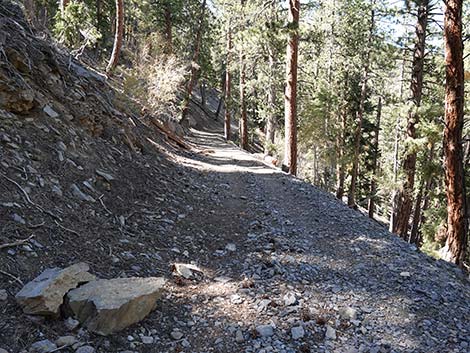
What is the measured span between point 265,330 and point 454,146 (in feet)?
16.4

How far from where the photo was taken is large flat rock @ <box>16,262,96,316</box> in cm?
283

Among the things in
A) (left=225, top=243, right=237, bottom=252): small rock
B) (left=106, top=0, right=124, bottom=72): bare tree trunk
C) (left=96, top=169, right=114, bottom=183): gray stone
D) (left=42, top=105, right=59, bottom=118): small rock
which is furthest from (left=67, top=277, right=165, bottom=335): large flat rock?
(left=106, top=0, right=124, bottom=72): bare tree trunk

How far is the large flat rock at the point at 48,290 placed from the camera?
2.83 metres

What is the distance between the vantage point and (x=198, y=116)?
3681cm

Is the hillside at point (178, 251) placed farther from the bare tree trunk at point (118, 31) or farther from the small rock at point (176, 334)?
the bare tree trunk at point (118, 31)

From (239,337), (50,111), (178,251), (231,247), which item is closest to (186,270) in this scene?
(178,251)

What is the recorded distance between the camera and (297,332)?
3381 millimetres

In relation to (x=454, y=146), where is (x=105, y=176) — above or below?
below

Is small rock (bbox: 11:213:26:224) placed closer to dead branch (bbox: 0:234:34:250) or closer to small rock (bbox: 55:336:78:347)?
dead branch (bbox: 0:234:34:250)

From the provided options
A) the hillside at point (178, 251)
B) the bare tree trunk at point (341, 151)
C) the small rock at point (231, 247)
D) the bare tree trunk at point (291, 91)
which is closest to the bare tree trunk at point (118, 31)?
the bare tree trunk at point (291, 91)

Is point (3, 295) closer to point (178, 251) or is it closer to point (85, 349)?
point (85, 349)

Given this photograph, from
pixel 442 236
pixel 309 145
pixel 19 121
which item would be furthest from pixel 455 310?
pixel 309 145

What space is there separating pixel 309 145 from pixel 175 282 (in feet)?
65.8

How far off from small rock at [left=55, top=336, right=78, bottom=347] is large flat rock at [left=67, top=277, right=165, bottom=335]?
0.17 meters
